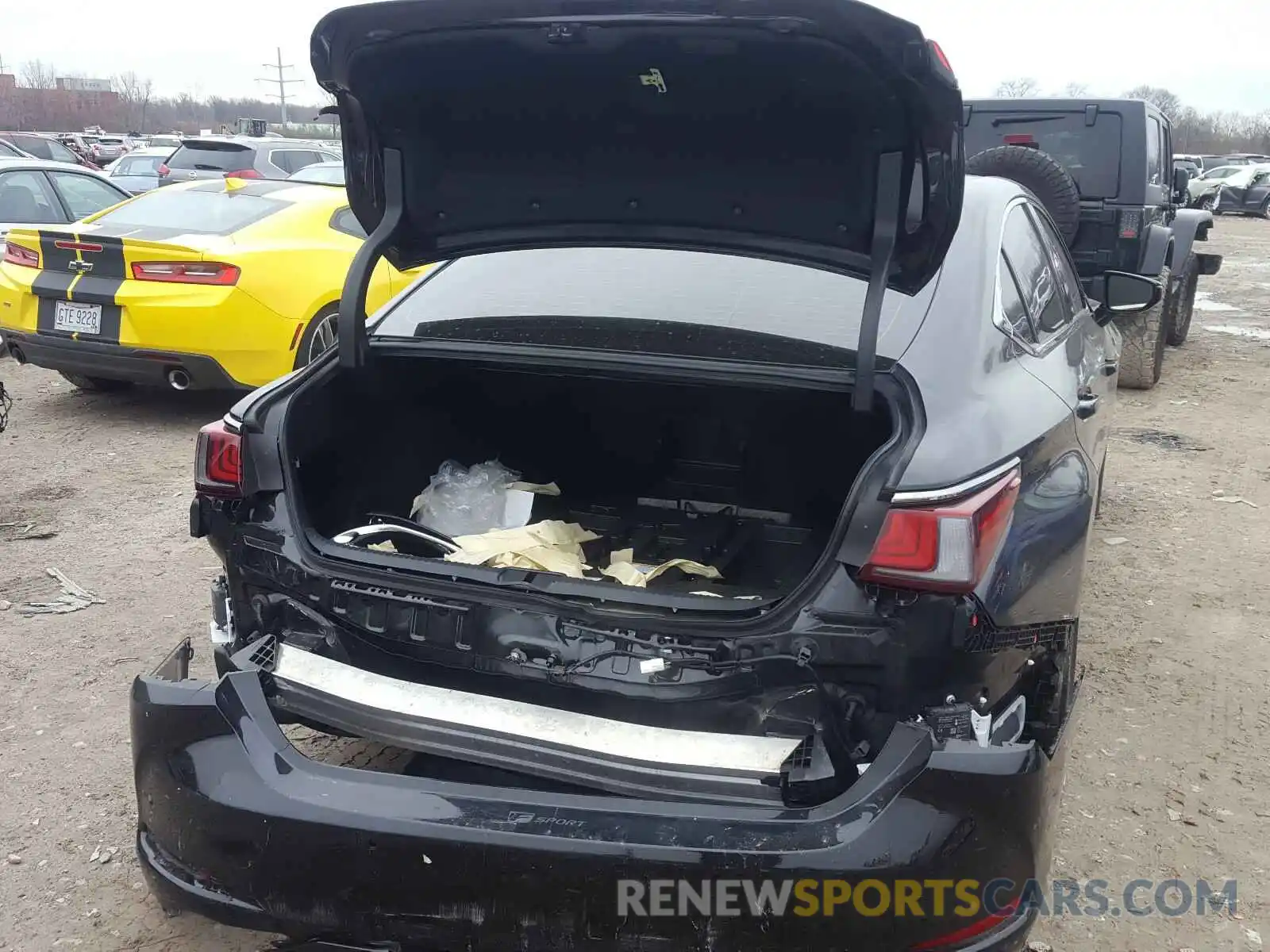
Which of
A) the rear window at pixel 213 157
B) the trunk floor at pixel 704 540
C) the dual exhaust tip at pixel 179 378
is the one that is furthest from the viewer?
the rear window at pixel 213 157

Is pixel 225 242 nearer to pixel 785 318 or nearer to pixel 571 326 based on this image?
pixel 571 326

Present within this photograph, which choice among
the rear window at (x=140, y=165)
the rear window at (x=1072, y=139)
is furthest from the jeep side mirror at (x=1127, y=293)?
the rear window at (x=140, y=165)

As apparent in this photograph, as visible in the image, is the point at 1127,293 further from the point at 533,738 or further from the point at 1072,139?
the point at 1072,139

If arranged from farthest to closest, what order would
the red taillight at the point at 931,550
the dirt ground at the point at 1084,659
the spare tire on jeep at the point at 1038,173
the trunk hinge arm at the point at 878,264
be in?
the spare tire on jeep at the point at 1038,173, the dirt ground at the point at 1084,659, the trunk hinge arm at the point at 878,264, the red taillight at the point at 931,550

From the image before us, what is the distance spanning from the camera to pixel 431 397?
3.21 metres

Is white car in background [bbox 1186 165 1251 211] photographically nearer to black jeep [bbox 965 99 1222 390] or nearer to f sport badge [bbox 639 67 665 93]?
black jeep [bbox 965 99 1222 390]

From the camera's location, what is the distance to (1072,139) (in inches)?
301

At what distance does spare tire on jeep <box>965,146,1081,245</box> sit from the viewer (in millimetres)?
6684

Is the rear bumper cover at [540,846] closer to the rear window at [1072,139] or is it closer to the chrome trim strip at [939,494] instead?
the chrome trim strip at [939,494]

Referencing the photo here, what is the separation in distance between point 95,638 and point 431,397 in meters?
1.63

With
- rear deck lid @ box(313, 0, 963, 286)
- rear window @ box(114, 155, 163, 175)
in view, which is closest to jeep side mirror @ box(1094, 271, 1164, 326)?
rear deck lid @ box(313, 0, 963, 286)

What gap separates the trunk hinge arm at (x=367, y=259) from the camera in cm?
266

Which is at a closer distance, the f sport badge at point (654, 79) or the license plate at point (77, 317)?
the f sport badge at point (654, 79)

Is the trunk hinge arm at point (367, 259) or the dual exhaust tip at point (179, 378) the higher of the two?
the trunk hinge arm at point (367, 259)
